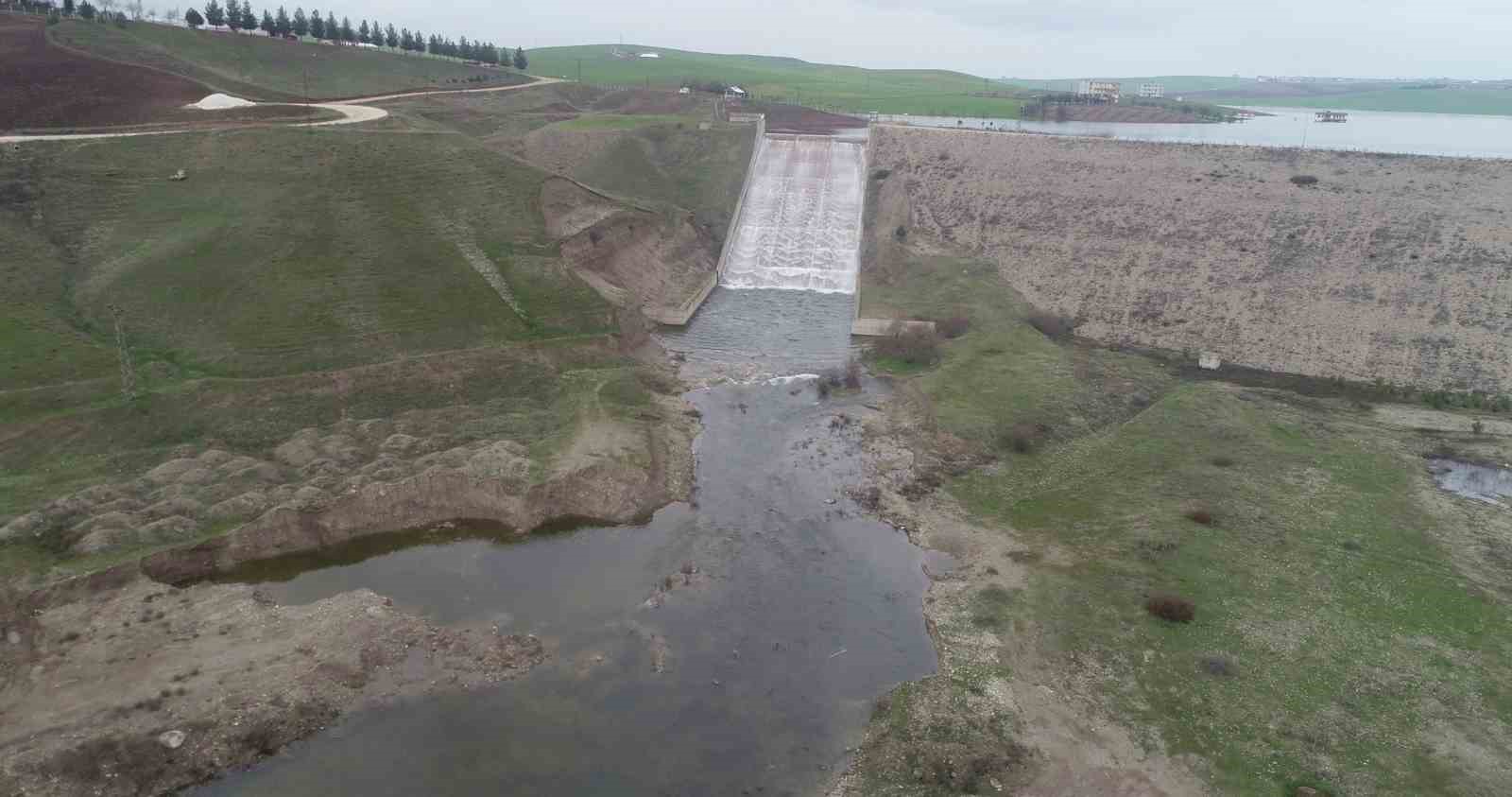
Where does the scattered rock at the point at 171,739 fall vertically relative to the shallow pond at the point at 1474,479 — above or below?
below

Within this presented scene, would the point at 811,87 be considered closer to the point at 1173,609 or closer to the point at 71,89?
the point at 71,89

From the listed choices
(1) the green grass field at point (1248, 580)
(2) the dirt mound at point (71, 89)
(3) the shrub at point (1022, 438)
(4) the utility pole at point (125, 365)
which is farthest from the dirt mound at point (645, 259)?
(2) the dirt mound at point (71, 89)

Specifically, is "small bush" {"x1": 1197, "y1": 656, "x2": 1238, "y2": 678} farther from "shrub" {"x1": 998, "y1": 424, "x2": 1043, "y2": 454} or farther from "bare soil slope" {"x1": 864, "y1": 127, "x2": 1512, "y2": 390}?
"bare soil slope" {"x1": 864, "y1": 127, "x2": 1512, "y2": 390}

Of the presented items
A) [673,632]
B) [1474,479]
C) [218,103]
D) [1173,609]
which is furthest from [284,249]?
[1474,479]

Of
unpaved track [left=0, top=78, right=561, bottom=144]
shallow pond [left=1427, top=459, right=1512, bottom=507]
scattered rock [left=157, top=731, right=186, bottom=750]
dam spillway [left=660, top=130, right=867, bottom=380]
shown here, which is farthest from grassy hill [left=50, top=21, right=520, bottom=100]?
shallow pond [left=1427, top=459, right=1512, bottom=507]

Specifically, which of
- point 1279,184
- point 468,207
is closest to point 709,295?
point 468,207

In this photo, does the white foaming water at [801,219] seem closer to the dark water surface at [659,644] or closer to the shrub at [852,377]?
the shrub at [852,377]

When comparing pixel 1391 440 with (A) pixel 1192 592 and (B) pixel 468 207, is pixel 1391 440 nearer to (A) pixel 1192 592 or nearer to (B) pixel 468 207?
(A) pixel 1192 592
